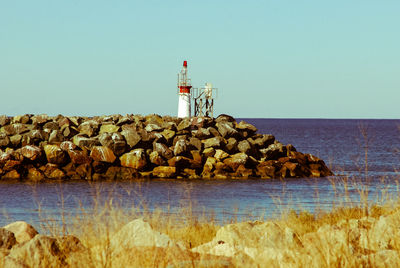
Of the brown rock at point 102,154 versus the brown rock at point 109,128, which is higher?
the brown rock at point 109,128

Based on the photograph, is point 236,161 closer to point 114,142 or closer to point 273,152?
point 273,152

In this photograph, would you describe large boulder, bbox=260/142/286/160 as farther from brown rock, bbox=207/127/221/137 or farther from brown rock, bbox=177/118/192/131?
brown rock, bbox=177/118/192/131

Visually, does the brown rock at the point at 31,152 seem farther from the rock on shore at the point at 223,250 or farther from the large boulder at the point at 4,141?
the rock on shore at the point at 223,250

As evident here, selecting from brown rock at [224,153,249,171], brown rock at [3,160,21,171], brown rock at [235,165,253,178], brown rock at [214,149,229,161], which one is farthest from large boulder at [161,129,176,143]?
brown rock at [3,160,21,171]

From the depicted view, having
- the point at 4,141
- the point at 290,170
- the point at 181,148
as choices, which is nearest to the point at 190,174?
the point at 181,148

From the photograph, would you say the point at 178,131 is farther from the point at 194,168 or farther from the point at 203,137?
the point at 194,168

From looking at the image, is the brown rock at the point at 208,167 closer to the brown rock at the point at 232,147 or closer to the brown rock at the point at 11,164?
the brown rock at the point at 232,147

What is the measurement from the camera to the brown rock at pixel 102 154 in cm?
2642

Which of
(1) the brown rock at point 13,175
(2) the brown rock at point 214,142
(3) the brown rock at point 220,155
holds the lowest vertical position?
(1) the brown rock at point 13,175

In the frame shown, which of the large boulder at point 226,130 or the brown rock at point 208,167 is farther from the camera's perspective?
the large boulder at point 226,130

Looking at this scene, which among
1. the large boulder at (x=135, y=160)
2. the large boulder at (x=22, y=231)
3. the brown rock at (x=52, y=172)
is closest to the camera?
the large boulder at (x=22, y=231)

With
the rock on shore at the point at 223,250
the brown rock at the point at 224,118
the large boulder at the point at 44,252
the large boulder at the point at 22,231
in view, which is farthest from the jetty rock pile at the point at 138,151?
the large boulder at the point at 44,252

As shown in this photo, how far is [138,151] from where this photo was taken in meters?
26.8

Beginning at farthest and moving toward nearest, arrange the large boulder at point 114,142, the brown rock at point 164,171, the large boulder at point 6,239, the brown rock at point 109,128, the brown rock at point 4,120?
1. the brown rock at point 4,120
2. the brown rock at point 109,128
3. the large boulder at point 114,142
4. the brown rock at point 164,171
5. the large boulder at point 6,239
